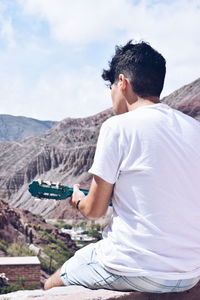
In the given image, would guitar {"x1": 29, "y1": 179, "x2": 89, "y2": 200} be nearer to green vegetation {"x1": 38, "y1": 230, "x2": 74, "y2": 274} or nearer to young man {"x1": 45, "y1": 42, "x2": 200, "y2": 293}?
young man {"x1": 45, "y1": 42, "x2": 200, "y2": 293}

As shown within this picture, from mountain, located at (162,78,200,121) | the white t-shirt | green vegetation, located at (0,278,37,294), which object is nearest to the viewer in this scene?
the white t-shirt

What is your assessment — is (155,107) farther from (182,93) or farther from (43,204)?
(182,93)

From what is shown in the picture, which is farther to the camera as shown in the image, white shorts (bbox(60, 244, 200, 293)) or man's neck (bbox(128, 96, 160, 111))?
man's neck (bbox(128, 96, 160, 111))

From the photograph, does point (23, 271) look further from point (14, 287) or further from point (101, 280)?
point (101, 280)

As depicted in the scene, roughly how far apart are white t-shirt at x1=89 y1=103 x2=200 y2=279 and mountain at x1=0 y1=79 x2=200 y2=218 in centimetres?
6729

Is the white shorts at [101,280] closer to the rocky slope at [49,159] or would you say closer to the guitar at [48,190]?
the guitar at [48,190]

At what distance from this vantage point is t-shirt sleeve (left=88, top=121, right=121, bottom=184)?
2.07m

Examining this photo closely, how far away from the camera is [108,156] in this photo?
207 cm

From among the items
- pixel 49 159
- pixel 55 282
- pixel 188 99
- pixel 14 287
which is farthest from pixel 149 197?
pixel 49 159

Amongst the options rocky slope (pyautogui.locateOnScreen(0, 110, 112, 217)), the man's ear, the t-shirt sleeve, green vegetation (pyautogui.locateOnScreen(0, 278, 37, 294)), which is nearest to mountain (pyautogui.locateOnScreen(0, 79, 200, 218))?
rocky slope (pyautogui.locateOnScreen(0, 110, 112, 217))

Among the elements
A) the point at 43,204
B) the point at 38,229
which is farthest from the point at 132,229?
the point at 43,204

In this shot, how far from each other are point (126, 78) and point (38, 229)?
23.6m

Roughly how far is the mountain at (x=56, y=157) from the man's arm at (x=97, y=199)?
67.2m

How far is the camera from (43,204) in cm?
7619
